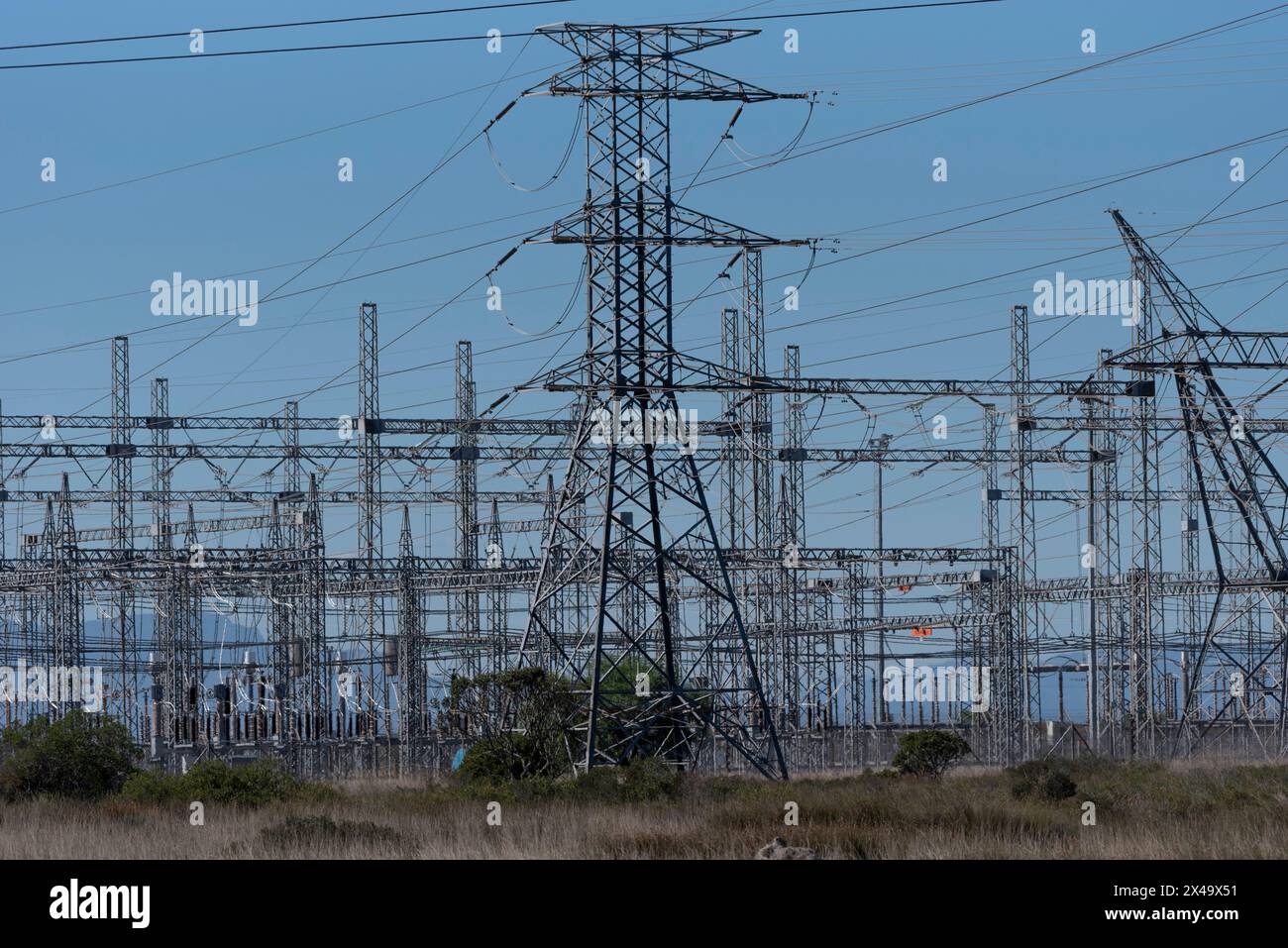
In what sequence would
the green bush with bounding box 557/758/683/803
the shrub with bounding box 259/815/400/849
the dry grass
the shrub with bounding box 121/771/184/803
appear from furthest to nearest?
the shrub with bounding box 121/771/184/803
the green bush with bounding box 557/758/683/803
the shrub with bounding box 259/815/400/849
the dry grass

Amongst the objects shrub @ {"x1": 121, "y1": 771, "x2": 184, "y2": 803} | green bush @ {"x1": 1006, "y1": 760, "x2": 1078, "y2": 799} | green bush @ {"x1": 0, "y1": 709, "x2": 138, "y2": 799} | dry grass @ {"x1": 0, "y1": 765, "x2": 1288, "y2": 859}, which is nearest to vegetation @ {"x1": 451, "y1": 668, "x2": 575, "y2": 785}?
dry grass @ {"x1": 0, "y1": 765, "x2": 1288, "y2": 859}

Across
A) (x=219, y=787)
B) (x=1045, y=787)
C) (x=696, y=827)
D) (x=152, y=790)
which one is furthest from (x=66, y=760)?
(x=1045, y=787)

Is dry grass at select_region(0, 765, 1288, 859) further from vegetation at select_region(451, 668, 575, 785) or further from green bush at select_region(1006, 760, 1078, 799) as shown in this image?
vegetation at select_region(451, 668, 575, 785)

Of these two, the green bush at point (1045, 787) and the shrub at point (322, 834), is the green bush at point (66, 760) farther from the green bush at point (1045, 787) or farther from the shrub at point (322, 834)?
the green bush at point (1045, 787)

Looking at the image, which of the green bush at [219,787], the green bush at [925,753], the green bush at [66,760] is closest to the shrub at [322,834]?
the green bush at [219,787]
